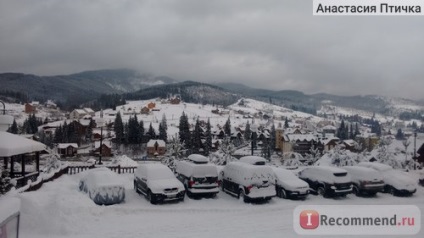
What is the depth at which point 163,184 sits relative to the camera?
12.8 meters

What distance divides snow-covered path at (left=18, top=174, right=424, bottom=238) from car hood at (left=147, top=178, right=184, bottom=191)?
61 cm

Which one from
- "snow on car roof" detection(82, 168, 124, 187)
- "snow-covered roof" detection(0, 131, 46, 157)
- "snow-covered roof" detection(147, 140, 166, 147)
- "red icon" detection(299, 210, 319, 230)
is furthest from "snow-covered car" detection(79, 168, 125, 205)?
"snow-covered roof" detection(147, 140, 166, 147)

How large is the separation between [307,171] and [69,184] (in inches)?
416

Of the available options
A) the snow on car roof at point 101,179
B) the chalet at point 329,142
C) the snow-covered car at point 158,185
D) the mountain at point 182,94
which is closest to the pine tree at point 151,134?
the chalet at point 329,142

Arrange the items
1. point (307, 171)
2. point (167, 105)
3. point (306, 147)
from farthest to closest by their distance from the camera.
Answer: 1. point (167, 105)
2. point (306, 147)
3. point (307, 171)

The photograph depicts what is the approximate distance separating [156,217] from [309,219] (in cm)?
523

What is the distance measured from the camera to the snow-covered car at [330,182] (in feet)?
44.9

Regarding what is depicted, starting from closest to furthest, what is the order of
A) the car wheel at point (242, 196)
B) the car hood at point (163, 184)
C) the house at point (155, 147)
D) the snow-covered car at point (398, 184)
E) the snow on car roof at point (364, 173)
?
the car hood at point (163, 184)
the car wheel at point (242, 196)
the snow on car roof at point (364, 173)
the snow-covered car at point (398, 184)
the house at point (155, 147)

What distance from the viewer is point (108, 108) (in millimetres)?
115000

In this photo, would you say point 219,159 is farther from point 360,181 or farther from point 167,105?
point 167,105

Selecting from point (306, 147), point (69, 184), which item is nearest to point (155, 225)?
point (69, 184)

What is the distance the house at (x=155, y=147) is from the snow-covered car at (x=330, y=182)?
55764 mm

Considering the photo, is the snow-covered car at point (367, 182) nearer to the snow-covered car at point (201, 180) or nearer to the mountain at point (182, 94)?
the snow-covered car at point (201, 180)

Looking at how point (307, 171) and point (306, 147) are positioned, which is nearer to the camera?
point (307, 171)
